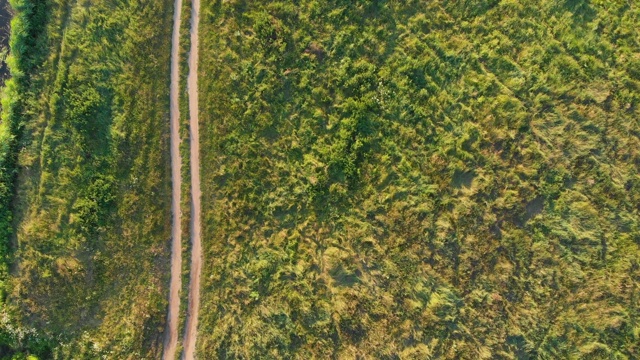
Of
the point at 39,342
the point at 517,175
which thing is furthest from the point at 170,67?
the point at 517,175

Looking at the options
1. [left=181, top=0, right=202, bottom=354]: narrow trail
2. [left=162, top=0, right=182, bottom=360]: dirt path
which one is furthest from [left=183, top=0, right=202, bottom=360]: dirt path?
[left=162, top=0, right=182, bottom=360]: dirt path

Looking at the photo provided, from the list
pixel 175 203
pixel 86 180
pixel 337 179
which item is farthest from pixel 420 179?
pixel 86 180

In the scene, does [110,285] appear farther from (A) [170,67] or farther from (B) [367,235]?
(B) [367,235]

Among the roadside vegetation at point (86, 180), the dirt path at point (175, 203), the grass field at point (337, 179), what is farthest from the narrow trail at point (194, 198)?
the roadside vegetation at point (86, 180)

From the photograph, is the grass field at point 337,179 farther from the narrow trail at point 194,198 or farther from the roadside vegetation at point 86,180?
the narrow trail at point 194,198

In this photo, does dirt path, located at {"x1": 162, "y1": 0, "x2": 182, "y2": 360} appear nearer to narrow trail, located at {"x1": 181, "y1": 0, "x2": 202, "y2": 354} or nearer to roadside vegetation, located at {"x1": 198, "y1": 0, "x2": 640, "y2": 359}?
narrow trail, located at {"x1": 181, "y1": 0, "x2": 202, "y2": 354}

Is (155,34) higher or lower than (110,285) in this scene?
higher
